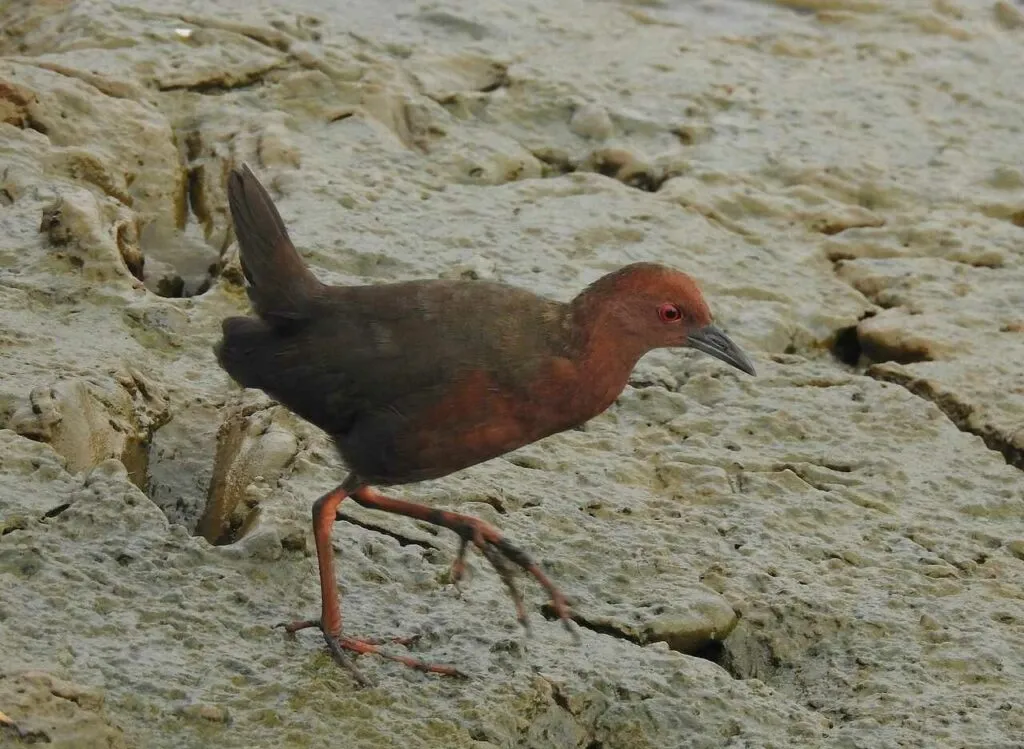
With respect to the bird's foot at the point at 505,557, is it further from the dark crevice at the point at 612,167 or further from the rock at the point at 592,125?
the rock at the point at 592,125

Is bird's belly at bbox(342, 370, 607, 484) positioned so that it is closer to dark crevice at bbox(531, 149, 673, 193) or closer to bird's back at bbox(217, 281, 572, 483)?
bird's back at bbox(217, 281, 572, 483)

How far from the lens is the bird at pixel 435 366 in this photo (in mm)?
3982

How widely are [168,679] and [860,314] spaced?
3641 millimetres

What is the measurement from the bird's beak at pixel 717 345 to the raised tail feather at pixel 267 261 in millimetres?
1050

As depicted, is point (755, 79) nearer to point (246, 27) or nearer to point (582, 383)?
point (246, 27)

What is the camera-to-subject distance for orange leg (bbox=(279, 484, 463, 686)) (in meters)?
3.99

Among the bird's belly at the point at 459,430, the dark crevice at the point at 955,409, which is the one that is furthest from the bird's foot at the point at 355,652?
the dark crevice at the point at 955,409

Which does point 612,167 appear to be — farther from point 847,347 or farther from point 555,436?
point 555,436

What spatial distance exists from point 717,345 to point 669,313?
0.74 feet

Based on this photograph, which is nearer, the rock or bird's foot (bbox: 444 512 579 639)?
bird's foot (bbox: 444 512 579 639)

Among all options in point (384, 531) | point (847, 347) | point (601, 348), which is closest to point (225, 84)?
point (847, 347)

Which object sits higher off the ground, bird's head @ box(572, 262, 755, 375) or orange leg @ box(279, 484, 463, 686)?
bird's head @ box(572, 262, 755, 375)

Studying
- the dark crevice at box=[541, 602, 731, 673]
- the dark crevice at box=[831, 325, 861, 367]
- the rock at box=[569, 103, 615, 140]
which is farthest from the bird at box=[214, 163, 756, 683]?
the rock at box=[569, 103, 615, 140]

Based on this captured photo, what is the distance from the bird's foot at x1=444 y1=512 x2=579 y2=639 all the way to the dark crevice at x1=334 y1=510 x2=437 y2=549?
1.29 feet
